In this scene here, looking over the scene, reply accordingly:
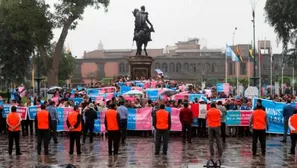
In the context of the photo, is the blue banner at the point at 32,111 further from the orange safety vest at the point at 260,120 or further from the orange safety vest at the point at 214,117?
the orange safety vest at the point at 260,120

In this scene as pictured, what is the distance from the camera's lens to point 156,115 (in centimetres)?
1647

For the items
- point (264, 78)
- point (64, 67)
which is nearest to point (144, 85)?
point (64, 67)

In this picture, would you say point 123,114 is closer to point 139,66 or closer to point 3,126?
point 3,126

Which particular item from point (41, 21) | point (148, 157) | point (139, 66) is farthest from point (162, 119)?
point (41, 21)

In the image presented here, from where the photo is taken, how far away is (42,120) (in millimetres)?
16641

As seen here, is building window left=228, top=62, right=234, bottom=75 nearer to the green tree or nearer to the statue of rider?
the green tree

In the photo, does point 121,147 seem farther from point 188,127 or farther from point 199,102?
point 199,102

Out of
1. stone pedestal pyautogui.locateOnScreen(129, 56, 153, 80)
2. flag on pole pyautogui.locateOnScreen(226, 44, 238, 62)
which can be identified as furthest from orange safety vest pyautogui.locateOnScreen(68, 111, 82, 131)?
flag on pole pyautogui.locateOnScreen(226, 44, 238, 62)

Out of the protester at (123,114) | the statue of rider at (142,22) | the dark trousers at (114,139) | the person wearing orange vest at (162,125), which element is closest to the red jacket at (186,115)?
the protester at (123,114)

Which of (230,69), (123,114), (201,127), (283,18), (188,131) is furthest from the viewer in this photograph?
(230,69)

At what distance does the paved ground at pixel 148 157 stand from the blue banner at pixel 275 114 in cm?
184

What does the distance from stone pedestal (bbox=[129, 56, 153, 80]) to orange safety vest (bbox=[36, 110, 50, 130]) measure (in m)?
21.5

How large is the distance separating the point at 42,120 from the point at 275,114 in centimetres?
995

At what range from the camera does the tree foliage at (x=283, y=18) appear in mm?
44000
